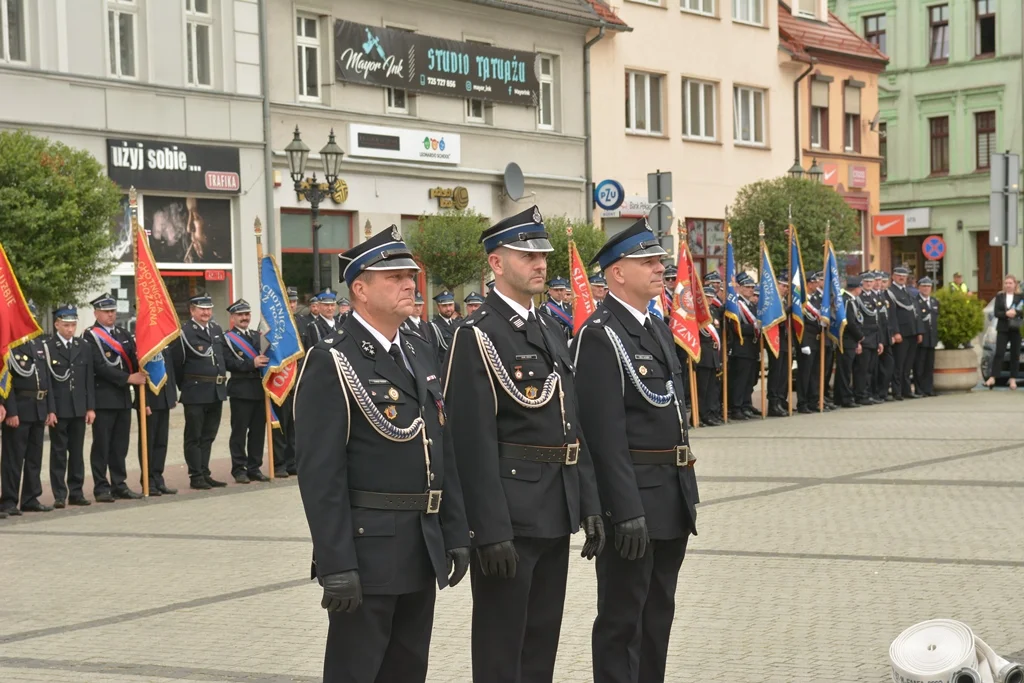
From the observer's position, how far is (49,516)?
48.0ft

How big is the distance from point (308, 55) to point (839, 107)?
20.5 metres

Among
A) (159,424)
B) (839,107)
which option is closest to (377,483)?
(159,424)

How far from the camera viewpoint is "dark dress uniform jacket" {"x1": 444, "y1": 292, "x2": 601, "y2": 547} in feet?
19.7

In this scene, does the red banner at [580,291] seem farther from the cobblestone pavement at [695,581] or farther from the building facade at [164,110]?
the building facade at [164,110]

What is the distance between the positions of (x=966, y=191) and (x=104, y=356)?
46.2 m

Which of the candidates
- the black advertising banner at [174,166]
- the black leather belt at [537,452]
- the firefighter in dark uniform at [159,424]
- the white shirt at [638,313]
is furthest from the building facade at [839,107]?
the black leather belt at [537,452]

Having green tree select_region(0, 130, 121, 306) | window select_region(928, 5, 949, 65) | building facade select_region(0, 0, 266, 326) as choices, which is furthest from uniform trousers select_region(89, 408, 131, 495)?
window select_region(928, 5, 949, 65)

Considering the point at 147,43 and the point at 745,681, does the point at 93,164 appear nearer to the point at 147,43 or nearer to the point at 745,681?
the point at 147,43

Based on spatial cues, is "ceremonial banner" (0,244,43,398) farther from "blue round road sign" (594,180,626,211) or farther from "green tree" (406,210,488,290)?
"blue round road sign" (594,180,626,211)

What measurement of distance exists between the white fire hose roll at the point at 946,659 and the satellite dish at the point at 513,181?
25.6 metres

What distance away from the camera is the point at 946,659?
6648 mm

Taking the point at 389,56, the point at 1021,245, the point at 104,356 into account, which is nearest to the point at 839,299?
the point at 389,56

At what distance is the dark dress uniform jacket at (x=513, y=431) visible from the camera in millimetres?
6004

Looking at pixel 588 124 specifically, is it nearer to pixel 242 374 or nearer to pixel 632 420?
pixel 242 374
